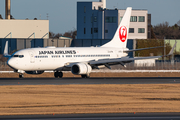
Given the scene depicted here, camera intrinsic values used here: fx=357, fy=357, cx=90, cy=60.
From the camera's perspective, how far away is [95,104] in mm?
23672

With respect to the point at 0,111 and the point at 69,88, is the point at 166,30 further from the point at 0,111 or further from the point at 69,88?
the point at 0,111

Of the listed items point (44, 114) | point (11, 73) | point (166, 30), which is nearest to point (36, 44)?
point (11, 73)

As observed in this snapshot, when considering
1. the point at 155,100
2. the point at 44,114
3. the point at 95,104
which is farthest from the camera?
the point at 155,100

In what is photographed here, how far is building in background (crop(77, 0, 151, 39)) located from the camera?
120m

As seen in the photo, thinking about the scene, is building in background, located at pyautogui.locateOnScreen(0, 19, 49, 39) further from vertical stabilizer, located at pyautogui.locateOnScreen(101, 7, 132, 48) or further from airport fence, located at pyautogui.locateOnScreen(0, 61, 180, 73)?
vertical stabilizer, located at pyautogui.locateOnScreen(101, 7, 132, 48)

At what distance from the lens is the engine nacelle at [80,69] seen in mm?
45812

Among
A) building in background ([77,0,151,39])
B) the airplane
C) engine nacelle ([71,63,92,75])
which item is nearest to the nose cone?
the airplane

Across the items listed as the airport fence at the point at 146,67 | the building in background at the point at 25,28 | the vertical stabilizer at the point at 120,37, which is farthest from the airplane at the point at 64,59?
the building in background at the point at 25,28

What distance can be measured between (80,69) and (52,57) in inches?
160

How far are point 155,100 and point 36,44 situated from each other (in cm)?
6654

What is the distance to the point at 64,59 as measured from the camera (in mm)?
47875

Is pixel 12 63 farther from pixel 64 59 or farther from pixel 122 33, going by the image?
pixel 122 33

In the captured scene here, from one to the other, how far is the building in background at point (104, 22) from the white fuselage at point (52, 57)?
66.8m

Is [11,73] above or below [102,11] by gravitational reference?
below
